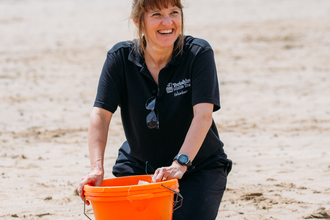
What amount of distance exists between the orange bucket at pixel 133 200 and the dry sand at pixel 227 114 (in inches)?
42.1

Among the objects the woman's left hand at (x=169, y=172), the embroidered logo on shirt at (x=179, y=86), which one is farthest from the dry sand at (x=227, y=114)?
the woman's left hand at (x=169, y=172)

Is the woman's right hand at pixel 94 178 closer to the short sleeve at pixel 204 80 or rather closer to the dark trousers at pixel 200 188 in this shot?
the dark trousers at pixel 200 188

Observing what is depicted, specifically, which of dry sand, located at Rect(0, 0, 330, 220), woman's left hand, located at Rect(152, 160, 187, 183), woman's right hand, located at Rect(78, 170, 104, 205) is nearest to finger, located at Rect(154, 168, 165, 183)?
woman's left hand, located at Rect(152, 160, 187, 183)

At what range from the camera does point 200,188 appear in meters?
2.53

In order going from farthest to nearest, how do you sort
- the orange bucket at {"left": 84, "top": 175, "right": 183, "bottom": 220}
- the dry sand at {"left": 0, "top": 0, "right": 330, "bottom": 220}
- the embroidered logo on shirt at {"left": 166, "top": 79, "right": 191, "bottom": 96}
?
the dry sand at {"left": 0, "top": 0, "right": 330, "bottom": 220} → the embroidered logo on shirt at {"left": 166, "top": 79, "right": 191, "bottom": 96} → the orange bucket at {"left": 84, "top": 175, "right": 183, "bottom": 220}

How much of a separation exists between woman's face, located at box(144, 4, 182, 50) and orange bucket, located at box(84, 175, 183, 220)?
2.86 ft

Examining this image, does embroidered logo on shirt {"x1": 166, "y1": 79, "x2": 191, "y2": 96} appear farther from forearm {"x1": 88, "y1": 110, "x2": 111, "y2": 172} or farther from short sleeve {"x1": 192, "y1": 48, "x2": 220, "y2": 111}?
forearm {"x1": 88, "y1": 110, "x2": 111, "y2": 172}

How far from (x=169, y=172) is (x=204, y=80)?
596 millimetres

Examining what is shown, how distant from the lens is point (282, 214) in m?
3.01

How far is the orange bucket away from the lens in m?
1.96

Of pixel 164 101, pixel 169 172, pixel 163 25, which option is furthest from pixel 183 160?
pixel 163 25

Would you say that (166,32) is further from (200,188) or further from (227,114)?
(227,114)

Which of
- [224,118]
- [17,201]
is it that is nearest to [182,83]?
[17,201]

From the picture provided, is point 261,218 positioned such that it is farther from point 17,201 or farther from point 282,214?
point 17,201
